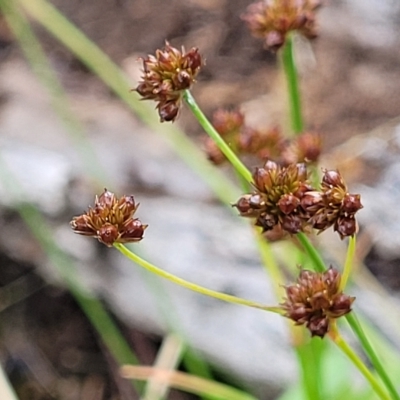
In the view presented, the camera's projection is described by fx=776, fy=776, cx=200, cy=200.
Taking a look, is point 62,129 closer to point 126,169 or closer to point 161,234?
point 126,169

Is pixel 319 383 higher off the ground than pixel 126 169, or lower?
lower

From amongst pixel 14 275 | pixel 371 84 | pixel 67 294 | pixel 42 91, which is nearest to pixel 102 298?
pixel 67 294

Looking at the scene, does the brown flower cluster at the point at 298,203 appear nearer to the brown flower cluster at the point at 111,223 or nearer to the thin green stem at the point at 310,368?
the brown flower cluster at the point at 111,223

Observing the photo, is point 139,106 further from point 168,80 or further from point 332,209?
point 332,209

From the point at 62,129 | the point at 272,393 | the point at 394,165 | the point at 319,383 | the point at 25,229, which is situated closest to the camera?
the point at 319,383

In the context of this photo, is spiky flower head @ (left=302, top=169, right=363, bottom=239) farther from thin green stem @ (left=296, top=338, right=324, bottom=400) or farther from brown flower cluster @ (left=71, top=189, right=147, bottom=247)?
thin green stem @ (left=296, top=338, right=324, bottom=400)

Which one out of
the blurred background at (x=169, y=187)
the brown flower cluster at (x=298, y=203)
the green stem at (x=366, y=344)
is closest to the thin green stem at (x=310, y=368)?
the green stem at (x=366, y=344)
